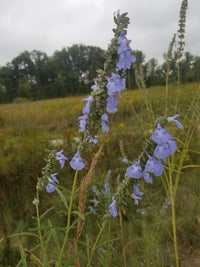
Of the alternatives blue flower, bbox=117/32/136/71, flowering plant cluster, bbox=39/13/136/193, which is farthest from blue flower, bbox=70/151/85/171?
blue flower, bbox=117/32/136/71

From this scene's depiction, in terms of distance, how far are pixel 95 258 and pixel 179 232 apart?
3.78 feet

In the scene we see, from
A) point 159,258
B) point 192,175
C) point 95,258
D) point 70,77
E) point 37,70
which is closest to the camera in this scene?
point 159,258

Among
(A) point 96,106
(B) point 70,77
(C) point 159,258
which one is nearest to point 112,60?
(A) point 96,106

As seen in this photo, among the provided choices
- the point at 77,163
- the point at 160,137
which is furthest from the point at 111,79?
the point at 77,163

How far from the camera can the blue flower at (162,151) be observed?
727 millimetres

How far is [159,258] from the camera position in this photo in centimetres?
207

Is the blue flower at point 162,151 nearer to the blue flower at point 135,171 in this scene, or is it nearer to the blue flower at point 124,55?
the blue flower at point 135,171

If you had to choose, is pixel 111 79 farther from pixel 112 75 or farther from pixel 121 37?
pixel 121 37

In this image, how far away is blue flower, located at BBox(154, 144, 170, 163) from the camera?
0.73 m

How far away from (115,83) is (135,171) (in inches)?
14.0

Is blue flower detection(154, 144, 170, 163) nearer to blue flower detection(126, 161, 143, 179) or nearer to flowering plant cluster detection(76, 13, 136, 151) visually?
blue flower detection(126, 161, 143, 179)

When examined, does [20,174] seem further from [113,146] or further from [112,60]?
[112,60]

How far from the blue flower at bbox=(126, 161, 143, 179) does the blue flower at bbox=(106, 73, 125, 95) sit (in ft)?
1.02

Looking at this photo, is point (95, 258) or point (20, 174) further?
point (20, 174)
